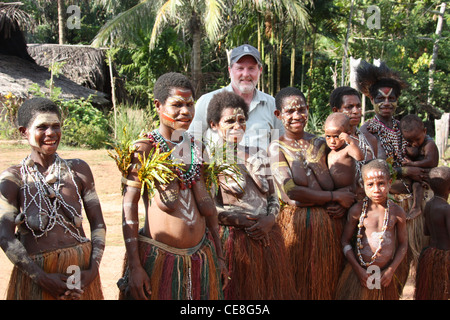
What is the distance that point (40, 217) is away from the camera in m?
2.46

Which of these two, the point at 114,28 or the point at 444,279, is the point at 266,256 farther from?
the point at 114,28

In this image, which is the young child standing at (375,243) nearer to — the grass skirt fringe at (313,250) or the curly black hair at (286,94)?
the grass skirt fringe at (313,250)

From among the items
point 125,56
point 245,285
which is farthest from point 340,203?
point 125,56

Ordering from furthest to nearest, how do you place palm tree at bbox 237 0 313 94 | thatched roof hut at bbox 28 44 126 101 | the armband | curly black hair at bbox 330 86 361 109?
thatched roof hut at bbox 28 44 126 101, palm tree at bbox 237 0 313 94, curly black hair at bbox 330 86 361 109, the armband

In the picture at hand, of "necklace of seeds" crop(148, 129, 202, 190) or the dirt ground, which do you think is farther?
the dirt ground

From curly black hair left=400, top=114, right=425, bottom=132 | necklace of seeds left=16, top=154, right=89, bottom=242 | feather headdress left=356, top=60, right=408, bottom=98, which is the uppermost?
feather headdress left=356, top=60, right=408, bottom=98

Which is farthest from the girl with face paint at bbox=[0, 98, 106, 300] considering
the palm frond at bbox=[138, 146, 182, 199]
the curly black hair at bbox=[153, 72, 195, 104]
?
the curly black hair at bbox=[153, 72, 195, 104]

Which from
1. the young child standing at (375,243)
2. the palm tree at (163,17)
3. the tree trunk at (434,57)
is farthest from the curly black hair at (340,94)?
the tree trunk at (434,57)

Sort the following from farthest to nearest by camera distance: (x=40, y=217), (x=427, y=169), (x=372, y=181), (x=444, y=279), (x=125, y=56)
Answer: (x=125, y=56), (x=427, y=169), (x=444, y=279), (x=372, y=181), (x=40, y=217)

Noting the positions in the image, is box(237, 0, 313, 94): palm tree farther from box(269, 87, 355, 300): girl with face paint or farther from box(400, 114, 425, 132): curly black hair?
box(269, 87, 355, 300): girl with face paint

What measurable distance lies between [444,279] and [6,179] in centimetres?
301

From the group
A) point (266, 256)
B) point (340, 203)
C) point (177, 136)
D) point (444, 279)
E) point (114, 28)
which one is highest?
point (114, 28)

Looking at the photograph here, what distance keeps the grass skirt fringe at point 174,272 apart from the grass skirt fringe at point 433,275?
1.81 m

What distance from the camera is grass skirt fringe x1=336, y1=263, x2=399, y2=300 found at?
3.23 meters
